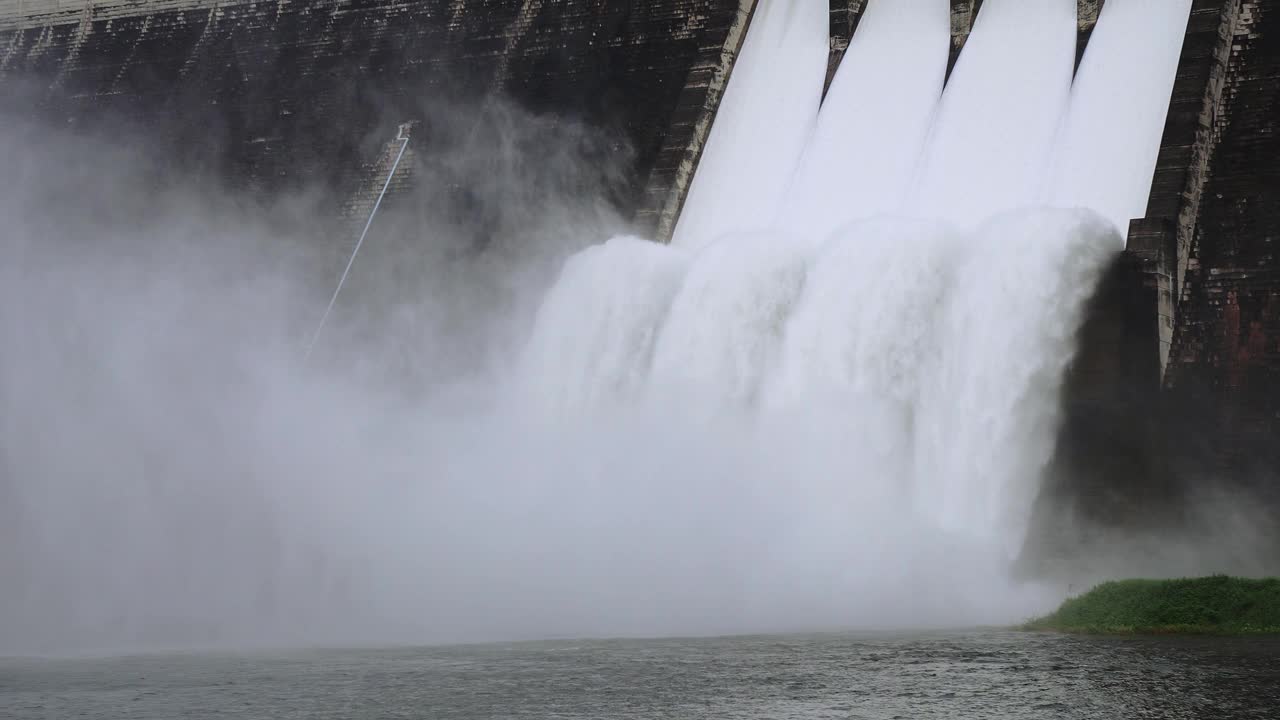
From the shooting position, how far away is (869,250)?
62.0ft

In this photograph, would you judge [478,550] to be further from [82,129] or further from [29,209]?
[82,129]

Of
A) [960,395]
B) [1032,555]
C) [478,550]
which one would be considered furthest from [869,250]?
[478,550]

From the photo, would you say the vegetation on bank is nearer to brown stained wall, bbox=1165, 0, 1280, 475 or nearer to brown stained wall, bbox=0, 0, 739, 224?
brown stained wall, bbox=1165, 0, 1280, 475

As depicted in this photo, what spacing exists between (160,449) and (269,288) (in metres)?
8.91

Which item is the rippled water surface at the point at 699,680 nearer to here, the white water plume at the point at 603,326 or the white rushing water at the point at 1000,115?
the white water plume at the point at 603,326

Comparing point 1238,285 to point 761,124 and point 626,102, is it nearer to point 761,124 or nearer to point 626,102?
point 761,124

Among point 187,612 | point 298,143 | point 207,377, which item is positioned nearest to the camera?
point 187,612

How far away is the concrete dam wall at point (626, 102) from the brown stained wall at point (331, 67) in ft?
0.14

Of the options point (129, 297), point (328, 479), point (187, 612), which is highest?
point (129, 297)

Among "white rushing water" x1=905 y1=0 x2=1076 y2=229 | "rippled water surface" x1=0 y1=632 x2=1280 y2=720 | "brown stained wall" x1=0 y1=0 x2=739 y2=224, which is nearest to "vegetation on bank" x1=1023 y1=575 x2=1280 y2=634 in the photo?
"rippled water surface" x1=0 y1=632 x2=1280 y2=720

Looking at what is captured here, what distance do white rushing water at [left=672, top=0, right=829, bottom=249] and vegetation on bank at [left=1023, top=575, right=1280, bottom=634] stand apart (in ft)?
33.6

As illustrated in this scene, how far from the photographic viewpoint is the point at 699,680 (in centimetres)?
1080

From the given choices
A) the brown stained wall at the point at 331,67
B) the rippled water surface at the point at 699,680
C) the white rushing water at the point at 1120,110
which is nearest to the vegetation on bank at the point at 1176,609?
the rippled water surface at the point at 699,680

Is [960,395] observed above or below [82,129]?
below
